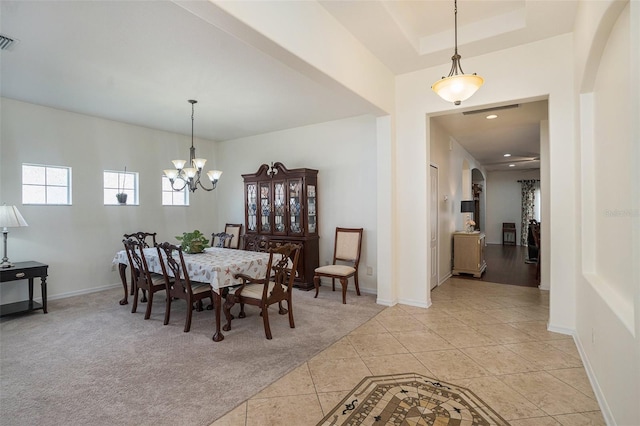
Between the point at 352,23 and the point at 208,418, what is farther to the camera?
the point at 352,23

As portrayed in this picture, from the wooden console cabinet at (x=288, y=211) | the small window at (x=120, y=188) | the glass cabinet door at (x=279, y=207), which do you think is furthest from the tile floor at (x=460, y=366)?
the small window at (x=120, y=188)

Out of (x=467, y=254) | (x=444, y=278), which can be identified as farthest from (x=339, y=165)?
(x=467, y=254)

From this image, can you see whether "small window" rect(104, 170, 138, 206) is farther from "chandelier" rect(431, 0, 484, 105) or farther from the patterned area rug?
"chandelier" rect(431, 0, 484, 105)

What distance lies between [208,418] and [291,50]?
2699mm

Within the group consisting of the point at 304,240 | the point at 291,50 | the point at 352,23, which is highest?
the point at 352,23

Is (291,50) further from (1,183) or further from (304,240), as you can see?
(1,183)

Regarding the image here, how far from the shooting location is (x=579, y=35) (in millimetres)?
2791

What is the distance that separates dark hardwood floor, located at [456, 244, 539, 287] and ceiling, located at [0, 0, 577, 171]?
290cm

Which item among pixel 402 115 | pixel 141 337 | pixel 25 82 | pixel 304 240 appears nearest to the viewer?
pixel 141 337

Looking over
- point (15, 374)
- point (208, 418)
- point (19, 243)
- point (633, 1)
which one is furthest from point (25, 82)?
point (633, 1)

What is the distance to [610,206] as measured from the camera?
2.17m

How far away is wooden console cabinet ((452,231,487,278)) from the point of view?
20.0 feet

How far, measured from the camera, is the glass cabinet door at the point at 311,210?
5.53 m

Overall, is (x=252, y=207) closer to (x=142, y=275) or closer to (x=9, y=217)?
(x=142, y=275)
